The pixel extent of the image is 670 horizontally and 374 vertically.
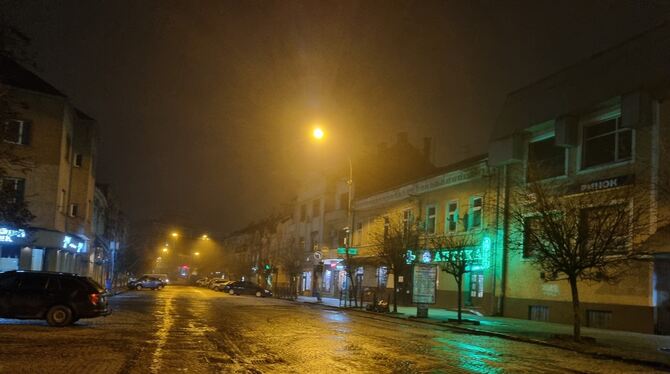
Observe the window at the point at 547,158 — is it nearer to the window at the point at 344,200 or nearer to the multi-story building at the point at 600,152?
the multi-story building at the point at 600,152

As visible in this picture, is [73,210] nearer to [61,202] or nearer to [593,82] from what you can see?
[61,202]

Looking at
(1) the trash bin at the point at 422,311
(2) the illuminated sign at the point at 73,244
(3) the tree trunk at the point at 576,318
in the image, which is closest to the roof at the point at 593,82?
(3) the tree trunk at the point at 576,318

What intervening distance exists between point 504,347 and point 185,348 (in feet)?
28.4

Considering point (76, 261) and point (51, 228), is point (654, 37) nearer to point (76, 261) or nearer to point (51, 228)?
point (51, 228)

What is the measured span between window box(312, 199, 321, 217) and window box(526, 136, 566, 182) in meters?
31.5

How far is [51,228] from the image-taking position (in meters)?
33.2

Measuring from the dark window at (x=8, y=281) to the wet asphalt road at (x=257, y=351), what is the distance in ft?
3.40

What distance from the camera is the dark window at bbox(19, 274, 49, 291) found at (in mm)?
17641

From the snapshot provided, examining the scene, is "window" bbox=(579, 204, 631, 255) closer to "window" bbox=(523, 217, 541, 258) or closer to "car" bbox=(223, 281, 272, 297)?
"window" bbox=(523, 217, 541, 258)

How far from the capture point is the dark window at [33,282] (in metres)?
17.6

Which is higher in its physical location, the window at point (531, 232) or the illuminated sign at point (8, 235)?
the window at point (531, 232)

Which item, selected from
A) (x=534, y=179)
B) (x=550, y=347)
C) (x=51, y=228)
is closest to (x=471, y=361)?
(x=550, y=347)

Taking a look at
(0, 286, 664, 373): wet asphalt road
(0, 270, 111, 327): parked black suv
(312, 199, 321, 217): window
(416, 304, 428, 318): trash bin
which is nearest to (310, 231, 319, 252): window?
(312, 199, 321, 217): window

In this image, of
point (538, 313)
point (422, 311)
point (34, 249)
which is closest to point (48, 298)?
point (422, 311)
